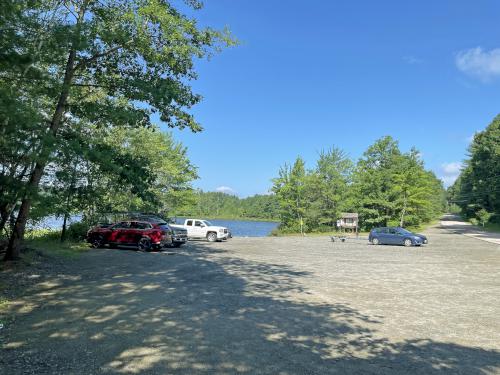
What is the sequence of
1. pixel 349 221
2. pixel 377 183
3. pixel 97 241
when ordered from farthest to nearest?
pixel 377 183, pixel 349 221, pixel 97 241

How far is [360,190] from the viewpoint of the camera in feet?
189

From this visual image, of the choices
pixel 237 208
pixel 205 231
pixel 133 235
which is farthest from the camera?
pixel 237 208

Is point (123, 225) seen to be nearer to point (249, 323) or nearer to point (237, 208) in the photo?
point (249, 323)

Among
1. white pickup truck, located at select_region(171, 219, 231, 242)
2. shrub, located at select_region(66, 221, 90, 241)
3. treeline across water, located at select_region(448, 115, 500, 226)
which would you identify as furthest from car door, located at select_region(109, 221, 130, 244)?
treeline across water, located at select_region(448, 115, 500, 226)

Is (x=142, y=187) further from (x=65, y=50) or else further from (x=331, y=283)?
(x=331, y=283)

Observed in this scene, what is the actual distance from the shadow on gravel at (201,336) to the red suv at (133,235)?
1021 cm

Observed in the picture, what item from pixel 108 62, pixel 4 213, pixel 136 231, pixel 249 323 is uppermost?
pixel 108 62

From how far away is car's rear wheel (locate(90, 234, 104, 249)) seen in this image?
2269 cm

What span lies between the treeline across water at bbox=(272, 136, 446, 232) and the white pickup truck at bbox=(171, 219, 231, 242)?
21.7 m

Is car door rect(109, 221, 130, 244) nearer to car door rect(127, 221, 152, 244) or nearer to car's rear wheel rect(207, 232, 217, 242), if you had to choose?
car door rect(127, 221, 152, 244)

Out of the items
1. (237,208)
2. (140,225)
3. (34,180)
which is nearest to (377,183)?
(140,225)

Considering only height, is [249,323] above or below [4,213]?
below

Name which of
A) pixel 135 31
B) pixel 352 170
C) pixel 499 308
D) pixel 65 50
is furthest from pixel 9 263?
pixel 352 170

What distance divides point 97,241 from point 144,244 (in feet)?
9.82
